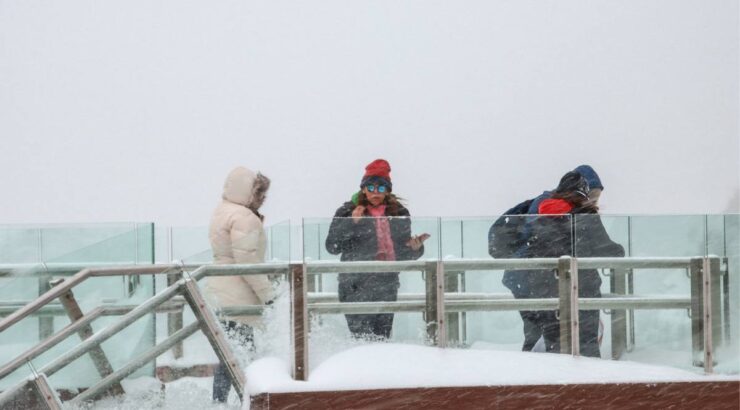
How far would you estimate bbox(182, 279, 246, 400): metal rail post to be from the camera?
702 cm

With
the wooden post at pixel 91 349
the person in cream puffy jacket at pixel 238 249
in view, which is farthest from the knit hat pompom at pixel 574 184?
the wooden post at pixel 91 349

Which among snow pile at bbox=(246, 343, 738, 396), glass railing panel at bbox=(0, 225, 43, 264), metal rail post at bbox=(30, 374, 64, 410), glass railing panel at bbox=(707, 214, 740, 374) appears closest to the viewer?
metal rail post at bbox=(30, 374, 64, 410)

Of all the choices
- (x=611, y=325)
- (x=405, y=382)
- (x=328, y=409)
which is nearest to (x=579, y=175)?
(x=611, y=325)

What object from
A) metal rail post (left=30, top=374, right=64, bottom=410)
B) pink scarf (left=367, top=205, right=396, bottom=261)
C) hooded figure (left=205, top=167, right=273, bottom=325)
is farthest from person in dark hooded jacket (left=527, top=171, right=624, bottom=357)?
metal rail post (left=30, top=374, right=64, bottom=410)

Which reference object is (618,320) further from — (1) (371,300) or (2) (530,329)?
(1) (371,300)

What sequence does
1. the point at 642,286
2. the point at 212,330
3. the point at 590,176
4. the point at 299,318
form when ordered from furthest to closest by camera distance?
the point at 590,176 < the point at 642,286 < the point at 212,330 < the point at 299,318

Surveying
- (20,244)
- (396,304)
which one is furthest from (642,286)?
(20,244)

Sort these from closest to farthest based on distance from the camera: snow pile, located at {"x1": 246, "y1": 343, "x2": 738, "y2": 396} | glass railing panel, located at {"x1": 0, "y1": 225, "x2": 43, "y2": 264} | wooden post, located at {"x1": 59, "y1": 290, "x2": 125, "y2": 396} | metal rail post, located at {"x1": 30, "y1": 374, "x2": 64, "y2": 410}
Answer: metal rail post, located at {"x1": 30, "y1": 374, "x2": 64, "y2": 410} < snow pile, located at {"x1": 246, "y1": 343, "x2": 738, "y2": 396} < wooden post, located at {"x1": 59, "y1": 290, "x2": 125, "y2": 396} < glass railing panel, located at {"x1": 0, "y1": 225, "x2": 43, "y2": 264}

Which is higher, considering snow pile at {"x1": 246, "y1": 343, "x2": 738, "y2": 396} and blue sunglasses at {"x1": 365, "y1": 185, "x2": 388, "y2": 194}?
blue sunglasses at {"x1": 365, "y1": 185, "x2": 388, "y2": 194}

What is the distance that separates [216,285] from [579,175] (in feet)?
7.97

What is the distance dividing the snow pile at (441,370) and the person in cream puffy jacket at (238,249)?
28cm

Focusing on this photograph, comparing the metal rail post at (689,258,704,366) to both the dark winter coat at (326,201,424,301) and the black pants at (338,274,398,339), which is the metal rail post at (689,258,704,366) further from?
the black pants at (338,274,398,339)

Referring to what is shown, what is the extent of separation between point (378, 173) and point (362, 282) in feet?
2.34

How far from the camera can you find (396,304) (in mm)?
7168
